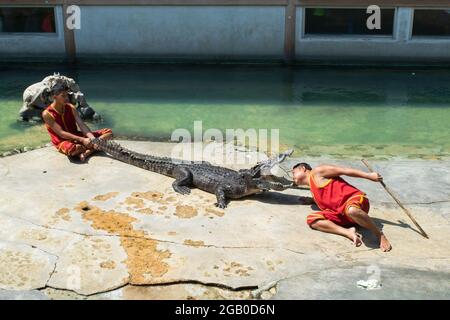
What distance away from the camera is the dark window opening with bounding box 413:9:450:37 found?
12.5 metres

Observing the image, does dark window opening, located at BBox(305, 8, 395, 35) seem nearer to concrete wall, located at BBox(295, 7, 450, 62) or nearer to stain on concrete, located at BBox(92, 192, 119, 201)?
concrete wall, located at BBox(295, 7, 450, 62)

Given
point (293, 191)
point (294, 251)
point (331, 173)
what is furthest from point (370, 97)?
point (294, 251)

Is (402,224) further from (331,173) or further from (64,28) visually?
(64,28)

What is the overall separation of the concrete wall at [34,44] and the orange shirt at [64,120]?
22.3ft

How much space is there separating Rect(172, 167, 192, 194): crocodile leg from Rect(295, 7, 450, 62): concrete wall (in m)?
7.49

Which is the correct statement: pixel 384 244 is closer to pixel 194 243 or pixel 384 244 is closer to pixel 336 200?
pixel 336 200

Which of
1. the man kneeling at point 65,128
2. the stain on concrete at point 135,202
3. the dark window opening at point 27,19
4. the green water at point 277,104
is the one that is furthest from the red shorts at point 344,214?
the dark window opening at point 27,19

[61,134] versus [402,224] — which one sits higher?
[61,134]

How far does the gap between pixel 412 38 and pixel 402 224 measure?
858cm

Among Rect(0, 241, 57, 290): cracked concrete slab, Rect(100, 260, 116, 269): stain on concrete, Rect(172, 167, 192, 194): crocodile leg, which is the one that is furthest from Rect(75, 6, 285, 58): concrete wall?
Rect(100, 260, 116, 269): stain on concrete

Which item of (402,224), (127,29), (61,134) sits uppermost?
(127,29)

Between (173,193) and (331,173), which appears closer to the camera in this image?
(331,173)

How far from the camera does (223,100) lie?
10.3m

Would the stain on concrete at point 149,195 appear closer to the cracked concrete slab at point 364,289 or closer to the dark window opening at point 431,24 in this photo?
the cracked concrete slab at point 364,289
